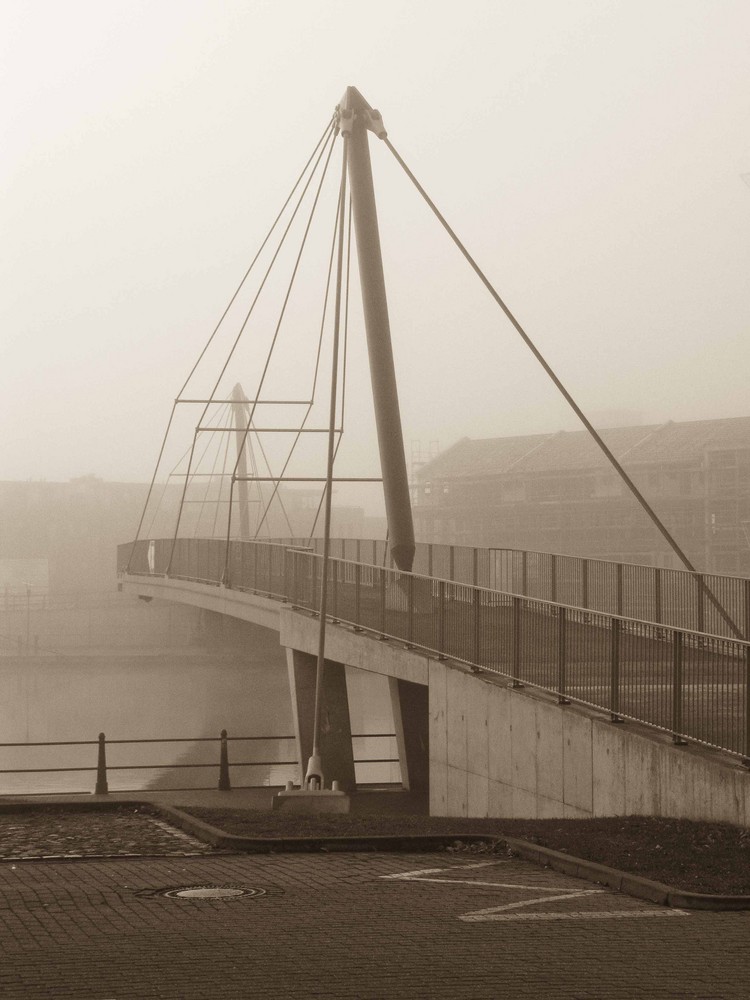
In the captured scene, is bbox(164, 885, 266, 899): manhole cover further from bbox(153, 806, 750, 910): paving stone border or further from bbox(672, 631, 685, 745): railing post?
bbox(672, 631, 685, 745): railing post

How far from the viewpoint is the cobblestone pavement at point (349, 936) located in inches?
225

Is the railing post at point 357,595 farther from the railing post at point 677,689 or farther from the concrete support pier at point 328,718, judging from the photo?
the railing post at point 677,689

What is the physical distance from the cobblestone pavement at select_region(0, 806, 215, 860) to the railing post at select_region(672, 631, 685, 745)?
3.85 meters

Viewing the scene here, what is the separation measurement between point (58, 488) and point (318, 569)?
11074 cm

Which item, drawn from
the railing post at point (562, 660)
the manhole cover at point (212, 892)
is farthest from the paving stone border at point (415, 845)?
the railing post at point (562, 660)

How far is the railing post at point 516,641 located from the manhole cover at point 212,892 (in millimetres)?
6798

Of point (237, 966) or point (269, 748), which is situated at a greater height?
point (237, 966)

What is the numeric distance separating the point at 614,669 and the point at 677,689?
1153 mm

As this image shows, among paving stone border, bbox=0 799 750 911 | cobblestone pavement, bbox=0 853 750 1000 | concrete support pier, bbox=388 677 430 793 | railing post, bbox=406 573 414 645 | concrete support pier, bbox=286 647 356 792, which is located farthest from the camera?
concrete support pier, bbox=286 647 356 792

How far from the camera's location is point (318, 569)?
24812 millimetres

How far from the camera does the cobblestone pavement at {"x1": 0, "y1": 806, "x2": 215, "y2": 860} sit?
32.5ft

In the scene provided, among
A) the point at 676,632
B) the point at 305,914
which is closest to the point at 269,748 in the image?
the point at 676,632

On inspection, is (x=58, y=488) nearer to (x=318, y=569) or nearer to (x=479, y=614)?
(x=318, y=569)

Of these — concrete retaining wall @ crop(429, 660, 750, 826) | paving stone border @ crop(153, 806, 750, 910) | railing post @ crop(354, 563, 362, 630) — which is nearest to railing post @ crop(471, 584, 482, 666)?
concrete retaining wall @ crop(429, 660, 750, 826)
